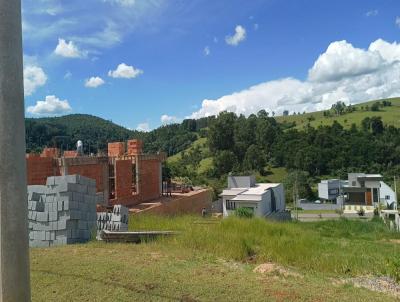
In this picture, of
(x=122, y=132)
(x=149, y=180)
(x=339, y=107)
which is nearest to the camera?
(x=149, y=180)

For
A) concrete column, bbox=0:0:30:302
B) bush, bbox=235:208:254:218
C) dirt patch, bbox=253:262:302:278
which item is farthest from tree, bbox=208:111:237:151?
concrete column, bbox=0:0:30:302

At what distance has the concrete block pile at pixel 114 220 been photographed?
31.9 feet

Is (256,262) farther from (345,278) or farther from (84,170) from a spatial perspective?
(84,170)

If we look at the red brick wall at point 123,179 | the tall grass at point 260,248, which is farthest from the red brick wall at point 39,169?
the tall grass at point 260,248

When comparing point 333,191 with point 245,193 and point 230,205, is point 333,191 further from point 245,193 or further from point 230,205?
point 230,205

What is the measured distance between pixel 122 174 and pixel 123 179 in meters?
0.25

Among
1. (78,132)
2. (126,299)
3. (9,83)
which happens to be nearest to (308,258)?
(126,299)

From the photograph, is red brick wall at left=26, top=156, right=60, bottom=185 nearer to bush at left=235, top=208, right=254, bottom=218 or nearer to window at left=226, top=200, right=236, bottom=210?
bush at left=235, top=208, right=254, bottom=218

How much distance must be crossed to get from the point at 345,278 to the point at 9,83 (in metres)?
5.82

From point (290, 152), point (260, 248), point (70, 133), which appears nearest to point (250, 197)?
point (260, 248)

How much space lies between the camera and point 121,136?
8812 cm

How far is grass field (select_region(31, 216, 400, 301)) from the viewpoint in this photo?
16.0 feet

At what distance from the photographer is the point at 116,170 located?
1850cm

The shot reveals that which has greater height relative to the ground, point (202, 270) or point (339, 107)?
point (339, 107)
